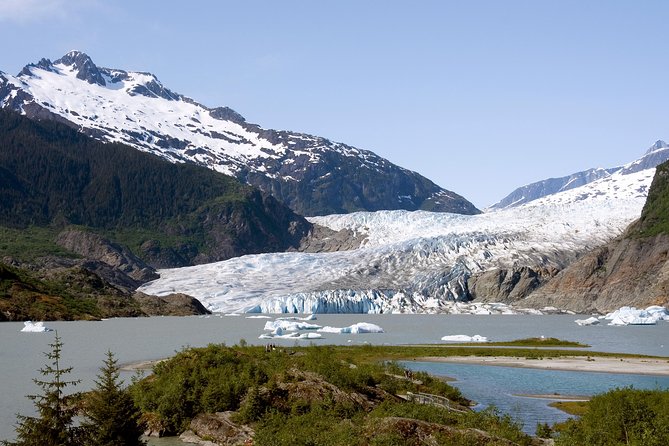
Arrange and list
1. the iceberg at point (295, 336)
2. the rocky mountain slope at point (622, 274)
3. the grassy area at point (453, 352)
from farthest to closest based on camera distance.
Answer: the rocky mountain slope at point (622, 274), the iceberg at point (295, 336), the grassy area at point (453, 352)

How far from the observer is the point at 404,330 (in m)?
123

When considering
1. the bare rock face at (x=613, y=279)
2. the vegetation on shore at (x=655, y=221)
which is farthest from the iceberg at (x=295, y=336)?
the vegetation on shore at (x=655, y=221)

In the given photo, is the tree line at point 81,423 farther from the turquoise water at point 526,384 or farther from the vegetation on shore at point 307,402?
the turquoise water at point 526,384

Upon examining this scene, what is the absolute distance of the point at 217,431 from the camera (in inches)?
1401

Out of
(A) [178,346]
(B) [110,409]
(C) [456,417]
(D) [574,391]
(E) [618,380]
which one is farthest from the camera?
(A) [178,346]

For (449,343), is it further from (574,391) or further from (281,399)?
(281,399)

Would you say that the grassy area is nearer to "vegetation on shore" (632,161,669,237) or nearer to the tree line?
the tree line

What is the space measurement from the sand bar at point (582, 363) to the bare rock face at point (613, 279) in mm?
105359

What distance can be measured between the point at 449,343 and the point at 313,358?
174ft

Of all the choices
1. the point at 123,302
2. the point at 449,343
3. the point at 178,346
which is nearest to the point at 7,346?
the point at 178,346

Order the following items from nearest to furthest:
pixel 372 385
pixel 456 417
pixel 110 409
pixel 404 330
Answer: pixel 110 409
pixel 456 417
pixel 372 385
pixel 404 330

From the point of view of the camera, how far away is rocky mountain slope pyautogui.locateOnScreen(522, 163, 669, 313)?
7032 inches

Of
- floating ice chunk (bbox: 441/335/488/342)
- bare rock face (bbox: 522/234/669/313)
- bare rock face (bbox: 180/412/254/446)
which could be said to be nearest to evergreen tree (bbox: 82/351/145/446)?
bare rock face (bbox: 180/412/254/446)

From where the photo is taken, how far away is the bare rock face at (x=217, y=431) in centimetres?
3472
